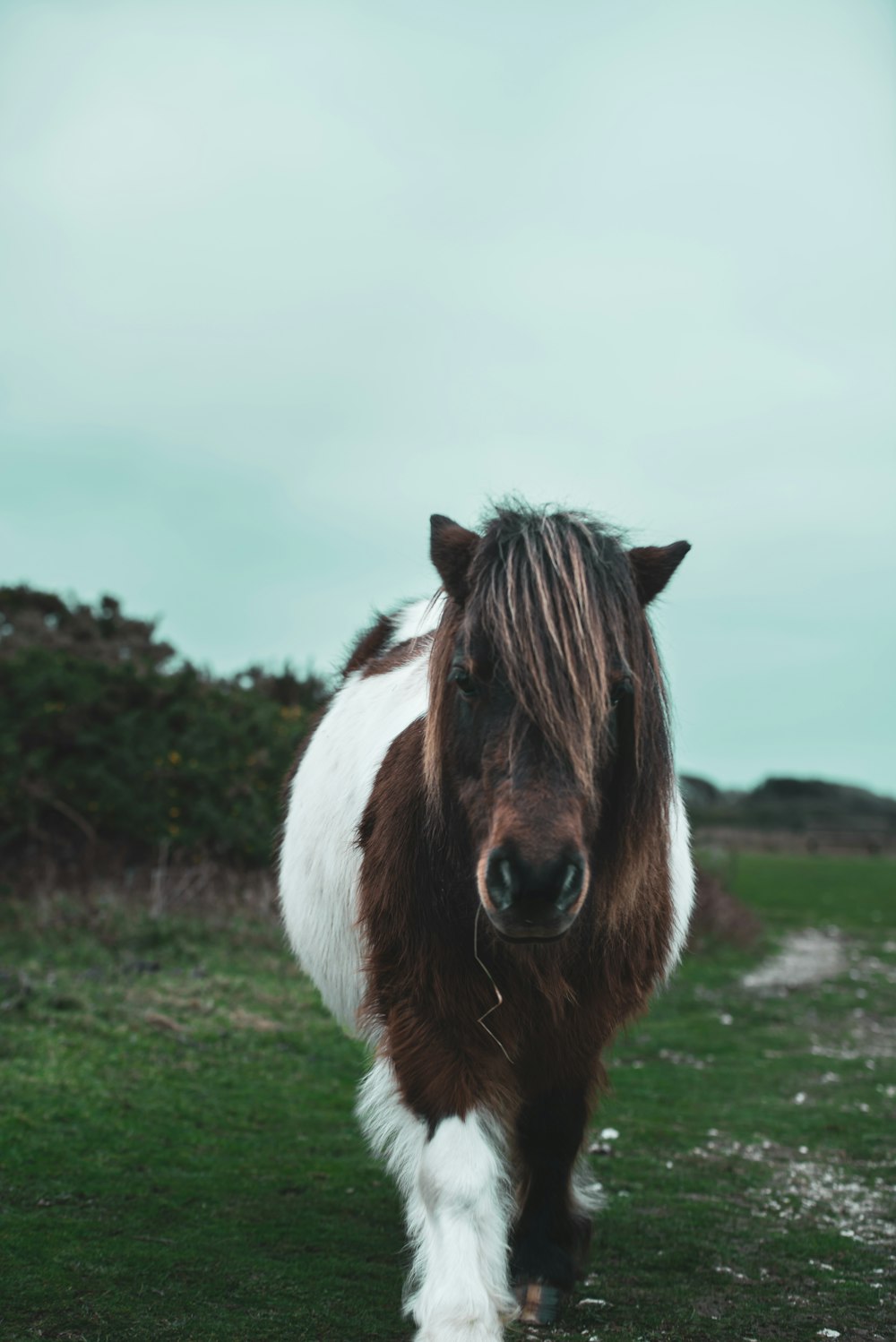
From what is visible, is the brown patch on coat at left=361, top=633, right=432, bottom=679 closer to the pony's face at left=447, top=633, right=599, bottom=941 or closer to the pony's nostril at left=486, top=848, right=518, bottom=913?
the pony's face at left=447, top=633, right=599, bottom=941

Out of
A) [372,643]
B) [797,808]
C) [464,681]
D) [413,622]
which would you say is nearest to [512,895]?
[464,681]

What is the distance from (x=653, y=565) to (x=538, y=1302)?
2512 millimetres

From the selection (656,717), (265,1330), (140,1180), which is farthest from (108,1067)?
(656,717)

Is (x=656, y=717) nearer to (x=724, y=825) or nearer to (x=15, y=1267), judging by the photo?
(x=15, y=1267)

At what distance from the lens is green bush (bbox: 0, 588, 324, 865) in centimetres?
1194

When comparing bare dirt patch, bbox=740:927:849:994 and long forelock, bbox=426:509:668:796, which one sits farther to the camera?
bare dirt patch, bbox=740:927:849:994

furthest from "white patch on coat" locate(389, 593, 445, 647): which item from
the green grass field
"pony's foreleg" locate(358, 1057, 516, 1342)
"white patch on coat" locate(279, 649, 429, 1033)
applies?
the green grass field

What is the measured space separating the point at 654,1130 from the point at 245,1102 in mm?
2380

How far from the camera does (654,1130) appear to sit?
6.82 metres

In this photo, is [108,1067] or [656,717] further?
[108,1067]

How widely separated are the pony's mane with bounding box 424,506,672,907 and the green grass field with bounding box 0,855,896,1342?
74.2 inches

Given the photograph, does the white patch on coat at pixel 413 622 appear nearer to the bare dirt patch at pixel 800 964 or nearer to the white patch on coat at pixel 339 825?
the white patch on coat at pixel 339 825

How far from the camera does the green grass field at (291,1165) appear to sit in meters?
3.93

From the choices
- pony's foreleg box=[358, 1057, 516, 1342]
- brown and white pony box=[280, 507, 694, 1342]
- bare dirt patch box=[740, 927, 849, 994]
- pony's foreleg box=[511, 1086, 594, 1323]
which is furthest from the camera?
bare dirt patch box=[740, 927, 849, 994]
